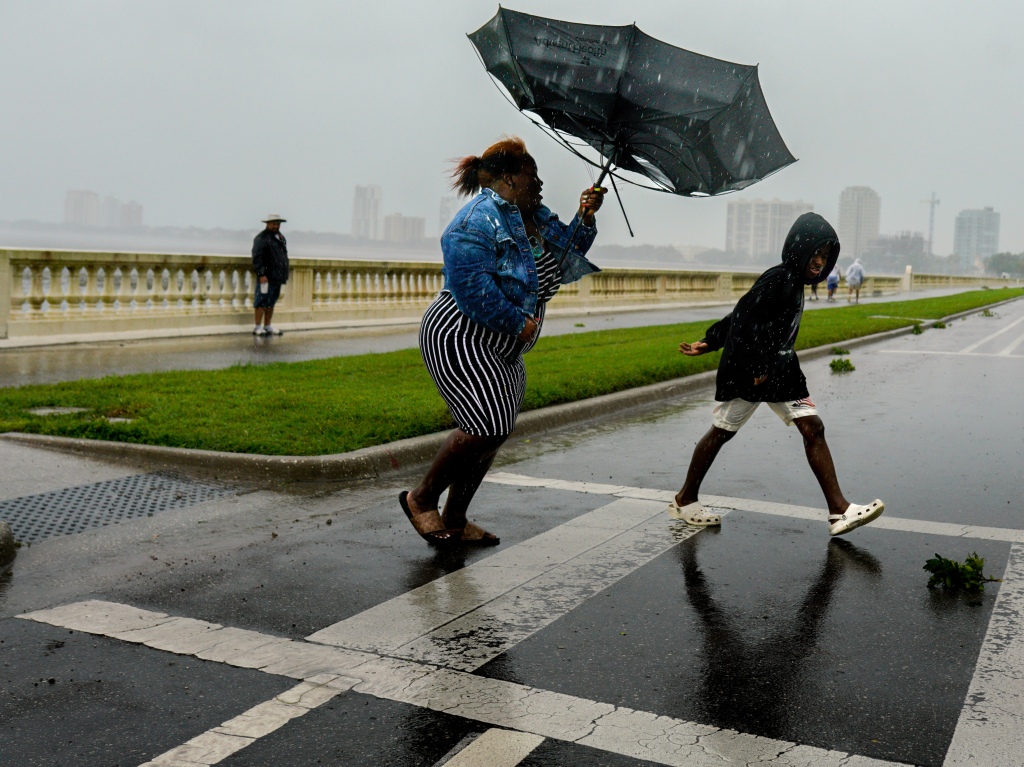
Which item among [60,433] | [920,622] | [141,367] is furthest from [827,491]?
[141,367]

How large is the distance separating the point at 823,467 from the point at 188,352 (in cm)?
1172

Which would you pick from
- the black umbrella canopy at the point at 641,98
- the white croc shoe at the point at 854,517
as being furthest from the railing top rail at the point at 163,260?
the white croc shoe at the point at 854,517

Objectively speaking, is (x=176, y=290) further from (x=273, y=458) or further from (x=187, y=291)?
(x=273, y=458)

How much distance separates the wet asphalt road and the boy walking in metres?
0.27

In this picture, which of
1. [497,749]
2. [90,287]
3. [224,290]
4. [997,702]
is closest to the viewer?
[497,749]

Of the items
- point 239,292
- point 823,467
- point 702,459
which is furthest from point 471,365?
Result: point 239,292

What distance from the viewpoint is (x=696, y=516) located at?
6777mm

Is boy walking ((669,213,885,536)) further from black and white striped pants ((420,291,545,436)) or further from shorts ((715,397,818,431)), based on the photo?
black and white striped pants ((420,291,545,436))

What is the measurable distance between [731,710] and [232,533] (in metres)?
3.28

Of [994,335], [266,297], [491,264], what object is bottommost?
[994,335]

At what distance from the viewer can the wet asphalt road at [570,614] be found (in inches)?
149

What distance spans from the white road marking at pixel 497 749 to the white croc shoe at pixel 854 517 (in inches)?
128

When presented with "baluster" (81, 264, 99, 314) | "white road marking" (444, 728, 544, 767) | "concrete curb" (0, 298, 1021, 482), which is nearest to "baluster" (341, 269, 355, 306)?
"baluster" (81, 264, 99, 314)

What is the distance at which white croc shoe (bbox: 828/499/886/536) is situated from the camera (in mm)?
6457
